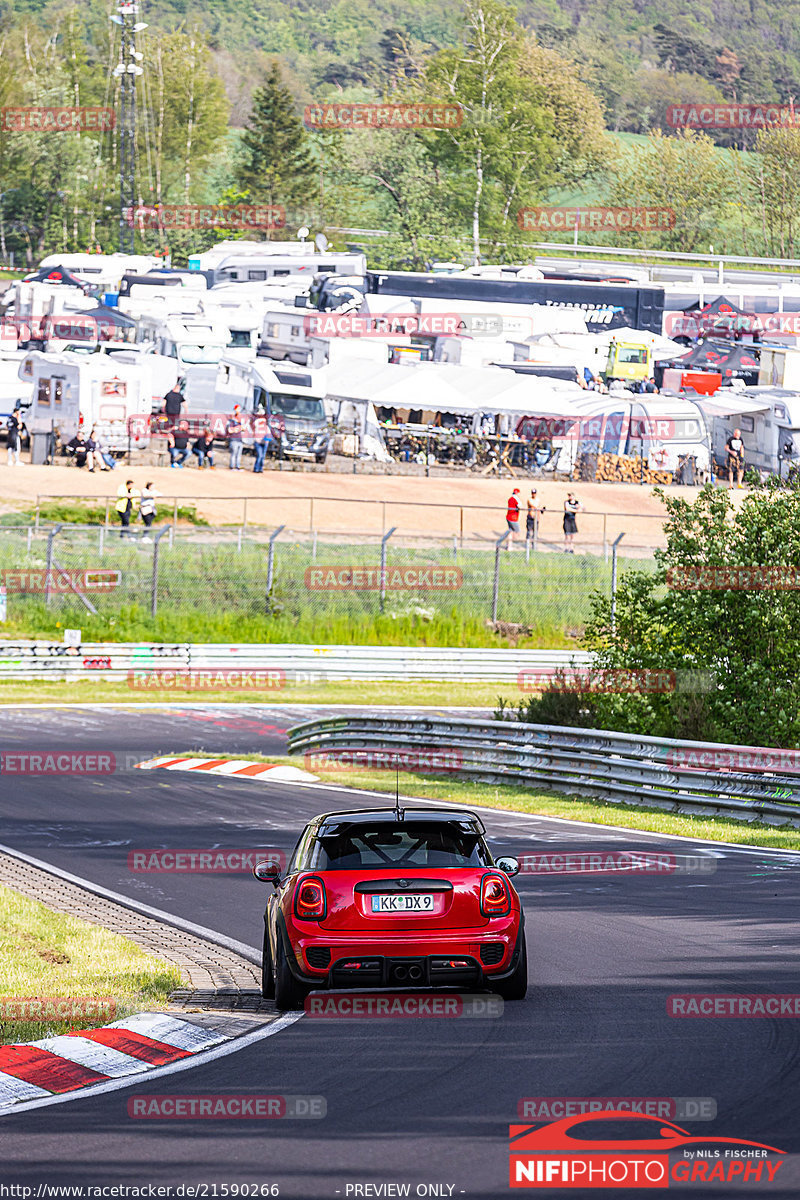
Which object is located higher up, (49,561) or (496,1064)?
(496,1064)

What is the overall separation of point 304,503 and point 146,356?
10359 millimetres

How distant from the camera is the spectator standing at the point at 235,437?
54.3 meters

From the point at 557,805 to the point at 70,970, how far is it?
1056cm

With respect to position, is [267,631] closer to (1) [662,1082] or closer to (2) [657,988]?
(2) [657,988]

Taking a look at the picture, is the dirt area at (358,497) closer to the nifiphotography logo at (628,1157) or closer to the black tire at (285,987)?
the black tire at (285,987)

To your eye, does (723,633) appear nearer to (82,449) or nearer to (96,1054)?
(96,1054)

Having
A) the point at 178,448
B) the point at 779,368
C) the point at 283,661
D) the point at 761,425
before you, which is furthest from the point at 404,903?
the point at 779,368

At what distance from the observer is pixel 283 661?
35.0 metres

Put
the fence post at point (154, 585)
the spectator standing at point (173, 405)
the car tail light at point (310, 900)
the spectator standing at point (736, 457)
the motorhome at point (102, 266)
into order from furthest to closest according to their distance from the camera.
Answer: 1. the motorhome at point (102, 266)
2. the spectator standing at point (736, 457)
3. the spectator standing at point (173, 405)
4. the fence post at point (154, 585)
5. the car tail light at point (310, 900)

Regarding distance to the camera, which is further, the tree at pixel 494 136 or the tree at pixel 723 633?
the tree at pixel 494 136

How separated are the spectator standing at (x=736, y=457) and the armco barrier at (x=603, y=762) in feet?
115

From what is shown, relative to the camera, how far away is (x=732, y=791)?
60.1 ft

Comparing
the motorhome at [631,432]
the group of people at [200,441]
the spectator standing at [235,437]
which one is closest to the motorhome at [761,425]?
the motorhome at [631,432]

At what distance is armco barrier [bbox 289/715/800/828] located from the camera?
1803 centimetres
